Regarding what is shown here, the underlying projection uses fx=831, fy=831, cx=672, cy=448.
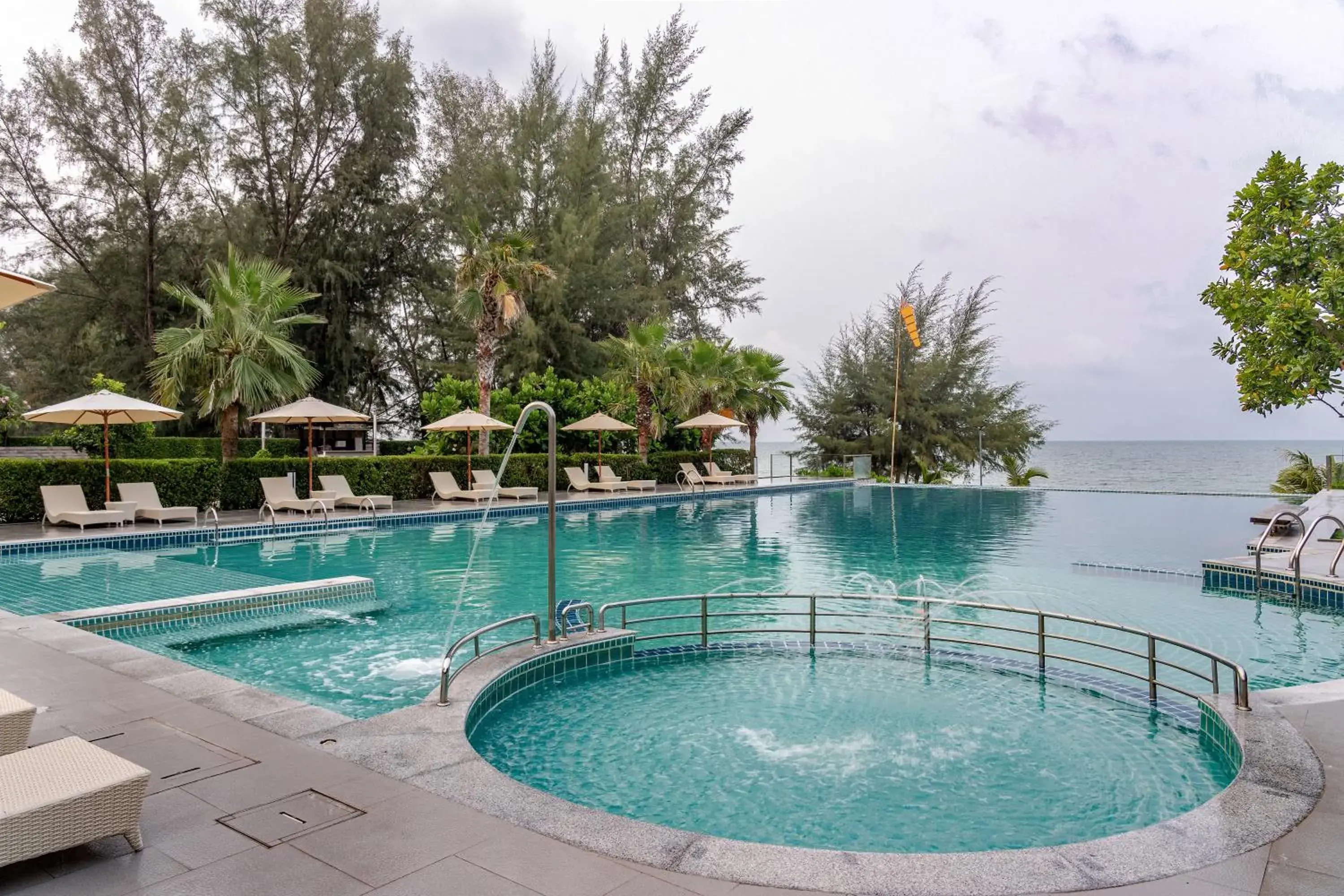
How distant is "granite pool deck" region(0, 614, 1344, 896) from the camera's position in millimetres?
2592

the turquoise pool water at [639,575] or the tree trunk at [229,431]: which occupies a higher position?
the tree trunk at [229,431]

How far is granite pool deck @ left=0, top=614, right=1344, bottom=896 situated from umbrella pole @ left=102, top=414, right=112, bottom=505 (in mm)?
11026

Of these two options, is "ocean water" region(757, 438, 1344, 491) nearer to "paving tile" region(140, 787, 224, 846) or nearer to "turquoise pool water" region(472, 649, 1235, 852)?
"turquoise pool water" region(472, 649, 1235, 852)

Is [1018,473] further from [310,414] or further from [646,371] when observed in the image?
[310,414]

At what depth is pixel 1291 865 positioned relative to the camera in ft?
8.89

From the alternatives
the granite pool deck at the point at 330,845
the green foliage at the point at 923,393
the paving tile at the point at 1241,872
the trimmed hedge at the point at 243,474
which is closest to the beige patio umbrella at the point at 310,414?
the trimmed hedge at the point at 243,474

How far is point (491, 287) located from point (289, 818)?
1758 centimetres

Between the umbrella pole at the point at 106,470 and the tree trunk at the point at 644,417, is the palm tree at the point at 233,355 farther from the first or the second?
the tree trunk at the point at 644,417

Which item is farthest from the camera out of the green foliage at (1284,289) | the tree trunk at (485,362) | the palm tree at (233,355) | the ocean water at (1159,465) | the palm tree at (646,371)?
the ocean water at (1159,465)

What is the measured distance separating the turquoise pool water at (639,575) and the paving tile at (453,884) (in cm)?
307

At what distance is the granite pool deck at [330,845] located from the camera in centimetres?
259

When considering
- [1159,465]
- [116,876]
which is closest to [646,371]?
[116,876]

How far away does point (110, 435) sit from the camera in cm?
1540

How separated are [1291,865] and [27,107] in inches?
1210
